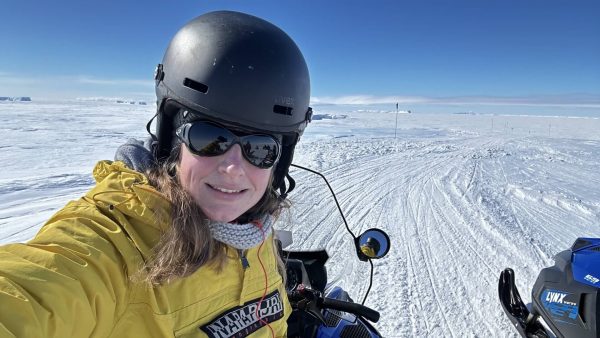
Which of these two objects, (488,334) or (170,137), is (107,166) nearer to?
(170,137)

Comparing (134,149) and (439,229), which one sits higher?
(134,149)

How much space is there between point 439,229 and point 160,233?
5.16m

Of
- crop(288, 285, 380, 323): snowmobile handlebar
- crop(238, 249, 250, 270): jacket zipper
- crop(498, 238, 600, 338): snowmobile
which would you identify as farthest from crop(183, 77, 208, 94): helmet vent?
crop(498, 238, 600, 338): snowmobile

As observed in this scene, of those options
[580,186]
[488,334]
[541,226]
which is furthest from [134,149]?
[580,186]

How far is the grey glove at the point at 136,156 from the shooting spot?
1.48 m

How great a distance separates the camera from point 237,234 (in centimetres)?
148

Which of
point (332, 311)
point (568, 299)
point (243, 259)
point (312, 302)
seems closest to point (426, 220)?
point (568, 299)

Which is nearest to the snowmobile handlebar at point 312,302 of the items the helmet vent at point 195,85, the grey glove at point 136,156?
the grey glove at point 136,156

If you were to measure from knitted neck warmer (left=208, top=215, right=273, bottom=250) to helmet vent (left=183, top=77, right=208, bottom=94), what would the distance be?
54 centimetres

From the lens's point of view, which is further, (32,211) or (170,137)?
(32,211)

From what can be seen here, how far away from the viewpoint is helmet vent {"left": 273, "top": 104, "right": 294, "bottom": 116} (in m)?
1.66

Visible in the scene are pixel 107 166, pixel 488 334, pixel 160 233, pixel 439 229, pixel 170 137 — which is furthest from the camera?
pixel 439 229

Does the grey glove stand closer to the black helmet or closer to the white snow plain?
the black helmet

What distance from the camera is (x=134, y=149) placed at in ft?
5.09
